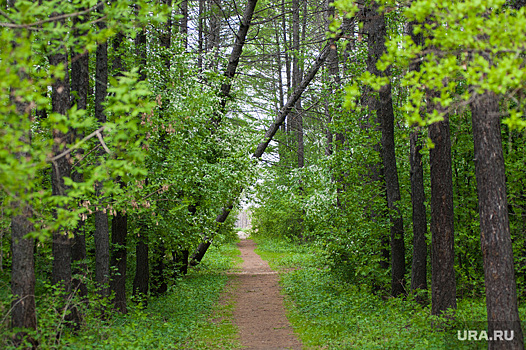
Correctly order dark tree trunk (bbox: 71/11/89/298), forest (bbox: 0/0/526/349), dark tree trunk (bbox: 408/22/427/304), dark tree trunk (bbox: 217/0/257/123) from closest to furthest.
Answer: forest (bbox: 0/0/526/349) < dark tree trunk (bbox: 71/11/89/298) < dark tree trunk (bbox: 408/22/427/304) < dark tree trunk (bbox: 217/0/257/123)

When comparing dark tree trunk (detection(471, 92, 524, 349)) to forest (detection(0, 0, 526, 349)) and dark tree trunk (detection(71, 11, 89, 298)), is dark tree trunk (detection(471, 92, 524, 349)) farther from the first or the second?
dark tree trunk (detection(71, 11, 89, 298))

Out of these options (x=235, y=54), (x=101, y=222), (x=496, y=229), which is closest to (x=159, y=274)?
(x=101, y=222)

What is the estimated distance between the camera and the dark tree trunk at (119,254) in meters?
10.2

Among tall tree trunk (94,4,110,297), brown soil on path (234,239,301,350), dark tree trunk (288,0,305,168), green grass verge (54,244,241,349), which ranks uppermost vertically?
dark tree trunk (288,0,305,168)

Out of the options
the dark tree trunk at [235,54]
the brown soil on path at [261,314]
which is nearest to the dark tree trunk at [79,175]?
the brown soil on path at [261,314]

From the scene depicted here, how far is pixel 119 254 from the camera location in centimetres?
1055

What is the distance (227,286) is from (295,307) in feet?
13.9

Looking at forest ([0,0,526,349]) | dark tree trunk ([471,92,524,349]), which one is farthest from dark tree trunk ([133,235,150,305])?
dark tree trunk ([471,92,524,349])

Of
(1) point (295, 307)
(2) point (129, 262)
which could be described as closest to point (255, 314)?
(1) point (295, 307)

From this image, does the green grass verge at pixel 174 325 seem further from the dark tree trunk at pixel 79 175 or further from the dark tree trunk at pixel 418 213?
the dark tree trunk at pixel 418 213

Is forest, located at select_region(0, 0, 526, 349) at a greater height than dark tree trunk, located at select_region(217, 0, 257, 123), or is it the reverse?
dark tree trunk, located at select_region(217, 0, 257, 123)

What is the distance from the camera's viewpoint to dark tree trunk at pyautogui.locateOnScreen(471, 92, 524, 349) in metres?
5.93

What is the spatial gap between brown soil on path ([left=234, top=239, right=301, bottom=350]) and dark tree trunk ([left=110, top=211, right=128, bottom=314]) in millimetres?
2753

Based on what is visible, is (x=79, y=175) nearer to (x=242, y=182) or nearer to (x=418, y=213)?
(x=242, y=182)
